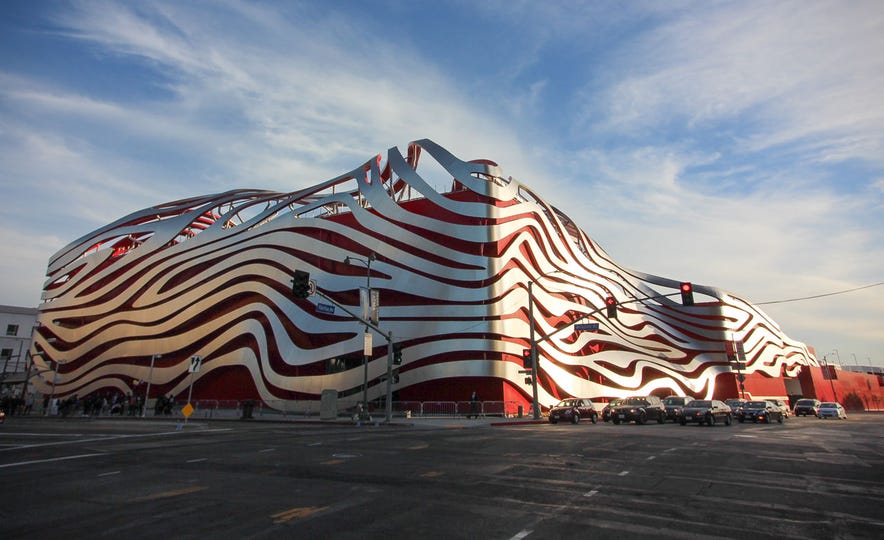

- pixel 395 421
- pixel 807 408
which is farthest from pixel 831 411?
pixel 395 421

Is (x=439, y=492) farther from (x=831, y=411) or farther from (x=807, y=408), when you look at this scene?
(x=807, y=408)

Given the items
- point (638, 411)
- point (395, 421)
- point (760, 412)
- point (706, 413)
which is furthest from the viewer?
point (760, 412)

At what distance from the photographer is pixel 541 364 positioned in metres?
41.2

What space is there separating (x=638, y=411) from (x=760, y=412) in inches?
381

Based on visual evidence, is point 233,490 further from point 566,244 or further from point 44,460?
point 566,244

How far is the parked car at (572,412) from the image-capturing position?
3064 cm

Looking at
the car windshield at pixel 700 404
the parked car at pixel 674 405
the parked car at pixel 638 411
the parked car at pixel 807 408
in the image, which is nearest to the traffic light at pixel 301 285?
the parked car at pixel 638 411

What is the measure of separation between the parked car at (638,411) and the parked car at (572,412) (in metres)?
1.54

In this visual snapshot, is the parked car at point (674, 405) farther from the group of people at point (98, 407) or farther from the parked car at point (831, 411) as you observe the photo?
the group of people at point (98, 407)

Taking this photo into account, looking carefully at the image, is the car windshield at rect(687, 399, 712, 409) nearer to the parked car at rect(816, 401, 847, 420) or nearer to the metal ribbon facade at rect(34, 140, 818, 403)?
the metal ribbon facade at rect(34, 140, 818, 403)

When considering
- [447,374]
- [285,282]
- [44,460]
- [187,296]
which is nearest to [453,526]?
[44,460]

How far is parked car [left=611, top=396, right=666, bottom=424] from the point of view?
100ft

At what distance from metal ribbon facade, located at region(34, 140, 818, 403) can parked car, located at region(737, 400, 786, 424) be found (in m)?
13.6

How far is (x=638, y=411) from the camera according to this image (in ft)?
101
